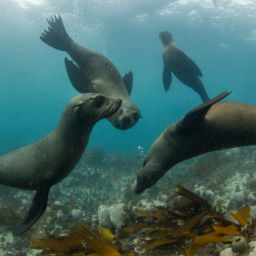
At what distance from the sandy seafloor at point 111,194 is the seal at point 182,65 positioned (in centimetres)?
263

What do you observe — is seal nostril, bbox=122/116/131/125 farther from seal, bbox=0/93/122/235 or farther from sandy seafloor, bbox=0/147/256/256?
sandy seafloor, bbox=0/147/256/256

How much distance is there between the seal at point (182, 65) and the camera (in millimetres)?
8094

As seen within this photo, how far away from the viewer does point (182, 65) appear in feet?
26.8

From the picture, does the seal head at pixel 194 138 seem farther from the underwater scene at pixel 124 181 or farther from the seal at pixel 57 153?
the seal at pixel 57 153

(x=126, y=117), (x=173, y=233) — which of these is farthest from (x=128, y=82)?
(x=173, y=233)

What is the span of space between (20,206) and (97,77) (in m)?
4.53

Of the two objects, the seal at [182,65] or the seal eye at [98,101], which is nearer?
the seal eye at [98,101]

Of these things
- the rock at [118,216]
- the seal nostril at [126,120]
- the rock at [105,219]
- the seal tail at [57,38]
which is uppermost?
the seal tail at [57,38]

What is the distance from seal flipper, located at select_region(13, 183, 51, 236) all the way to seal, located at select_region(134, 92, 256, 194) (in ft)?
4.52

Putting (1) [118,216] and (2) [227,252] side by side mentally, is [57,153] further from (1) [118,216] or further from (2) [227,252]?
(2) [227,252]

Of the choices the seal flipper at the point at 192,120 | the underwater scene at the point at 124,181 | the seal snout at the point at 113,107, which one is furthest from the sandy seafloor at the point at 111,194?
the seal snout at the point at 113,107

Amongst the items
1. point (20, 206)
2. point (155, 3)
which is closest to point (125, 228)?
point (20, 206)

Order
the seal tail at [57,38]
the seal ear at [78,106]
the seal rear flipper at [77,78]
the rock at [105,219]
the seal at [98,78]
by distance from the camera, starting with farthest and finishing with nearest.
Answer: the seal tail at [57,38] → the seal rear flipper at [77,78] → the seal at [98,78] → the rock at [105,219] → the seal ear at [78,106]

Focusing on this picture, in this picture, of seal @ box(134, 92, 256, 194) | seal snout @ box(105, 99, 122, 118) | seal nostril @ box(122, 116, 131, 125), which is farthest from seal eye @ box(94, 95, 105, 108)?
seal @ box(134, 92, 256, 194)
